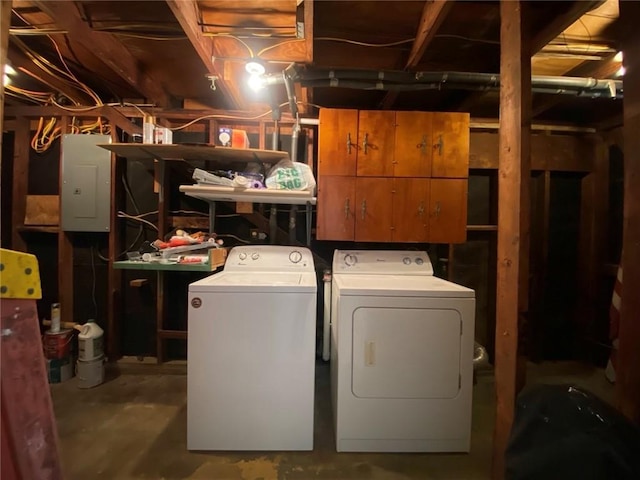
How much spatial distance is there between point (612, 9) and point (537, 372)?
2575 mm

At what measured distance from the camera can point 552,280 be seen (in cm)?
278

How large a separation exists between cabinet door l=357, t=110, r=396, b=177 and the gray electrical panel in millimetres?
2028

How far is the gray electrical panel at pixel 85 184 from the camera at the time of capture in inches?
94.1

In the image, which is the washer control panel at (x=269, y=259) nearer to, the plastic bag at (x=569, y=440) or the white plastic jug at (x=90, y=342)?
the white plastic jug at (x=90, y=342)

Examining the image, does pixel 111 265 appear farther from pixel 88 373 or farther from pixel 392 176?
pixel 392 176

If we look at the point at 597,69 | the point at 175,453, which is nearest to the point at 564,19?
the point at 597,69

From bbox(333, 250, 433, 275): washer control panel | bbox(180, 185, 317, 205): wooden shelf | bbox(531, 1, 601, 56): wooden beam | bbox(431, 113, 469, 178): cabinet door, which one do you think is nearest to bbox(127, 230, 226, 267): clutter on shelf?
bbox(180, 185, 317, 205): wooden shelf

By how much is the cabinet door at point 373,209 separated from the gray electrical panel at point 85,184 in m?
2.03

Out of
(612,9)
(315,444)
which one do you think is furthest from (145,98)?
(612,9)

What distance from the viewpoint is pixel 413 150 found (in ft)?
7.32

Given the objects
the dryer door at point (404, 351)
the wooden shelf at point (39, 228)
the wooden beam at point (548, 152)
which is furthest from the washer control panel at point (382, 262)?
the wooden shelf at point (39, 228)

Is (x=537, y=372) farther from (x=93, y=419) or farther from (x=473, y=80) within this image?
(x=93, y=419)

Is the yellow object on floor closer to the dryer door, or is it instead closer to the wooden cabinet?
the dryer door

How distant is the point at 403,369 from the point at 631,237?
3.68 ft
